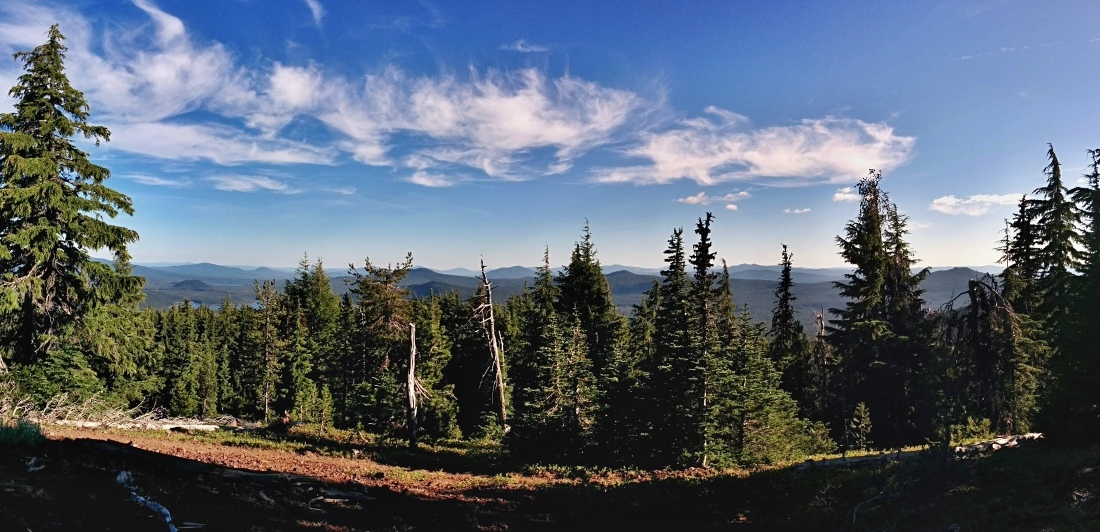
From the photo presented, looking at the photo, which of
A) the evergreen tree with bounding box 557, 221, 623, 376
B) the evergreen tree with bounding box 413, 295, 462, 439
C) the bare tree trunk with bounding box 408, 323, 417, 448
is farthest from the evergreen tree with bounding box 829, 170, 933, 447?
the evergreen tree with bounding box 413, 295, 462, 439

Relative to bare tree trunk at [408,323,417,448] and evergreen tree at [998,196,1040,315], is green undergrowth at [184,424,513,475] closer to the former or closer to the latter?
bare tree trunk at [408,323,417,448]

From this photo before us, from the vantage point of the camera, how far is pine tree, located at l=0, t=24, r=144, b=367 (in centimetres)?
1750

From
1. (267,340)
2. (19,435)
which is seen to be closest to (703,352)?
(19,435)

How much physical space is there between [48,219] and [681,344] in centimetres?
2742

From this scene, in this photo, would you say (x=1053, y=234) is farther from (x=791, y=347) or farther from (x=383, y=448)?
(x=383, y=448)

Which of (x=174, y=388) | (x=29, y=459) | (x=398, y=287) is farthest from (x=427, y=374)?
(x=174, y=388)

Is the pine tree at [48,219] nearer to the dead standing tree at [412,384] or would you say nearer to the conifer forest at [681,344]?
the conifer forest at [681,344]

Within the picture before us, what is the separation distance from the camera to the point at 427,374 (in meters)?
39.8

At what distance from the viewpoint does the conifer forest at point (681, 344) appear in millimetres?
17984

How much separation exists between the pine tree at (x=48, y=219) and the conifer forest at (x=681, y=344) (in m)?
0.06

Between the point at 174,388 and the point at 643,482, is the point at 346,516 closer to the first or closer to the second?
the point at 643,482

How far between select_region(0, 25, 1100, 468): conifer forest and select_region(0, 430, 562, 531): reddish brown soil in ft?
19.6

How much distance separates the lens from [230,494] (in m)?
11.1

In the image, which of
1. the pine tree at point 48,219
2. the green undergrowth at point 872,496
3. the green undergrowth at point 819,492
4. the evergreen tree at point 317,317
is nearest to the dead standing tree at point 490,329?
the green undergrowth at point 819,492
